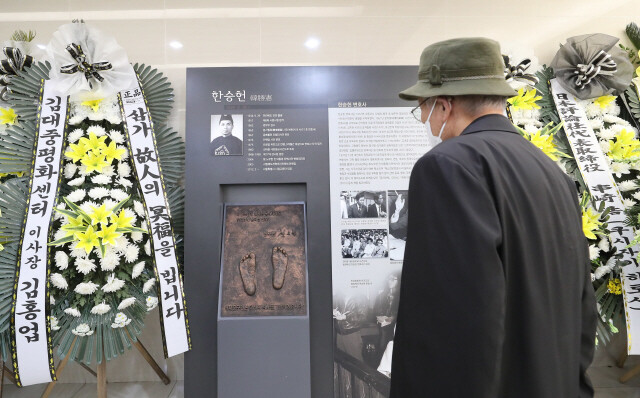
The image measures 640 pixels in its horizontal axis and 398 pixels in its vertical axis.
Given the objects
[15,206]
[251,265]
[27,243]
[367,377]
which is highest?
[15,206]

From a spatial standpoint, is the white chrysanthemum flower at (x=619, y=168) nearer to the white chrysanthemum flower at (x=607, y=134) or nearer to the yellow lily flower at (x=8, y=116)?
the white chrysanthemum flower at (x=607, y=134)

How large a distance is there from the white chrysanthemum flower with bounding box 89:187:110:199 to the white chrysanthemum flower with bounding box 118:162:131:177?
0.48 feet

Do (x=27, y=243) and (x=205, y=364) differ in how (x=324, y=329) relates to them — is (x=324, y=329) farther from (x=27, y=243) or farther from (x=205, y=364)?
(x=27, y=243)

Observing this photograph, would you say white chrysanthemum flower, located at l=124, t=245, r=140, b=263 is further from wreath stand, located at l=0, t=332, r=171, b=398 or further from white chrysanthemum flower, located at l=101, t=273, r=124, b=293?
wreath stand, located at l=0, t=332, r=171, b=398

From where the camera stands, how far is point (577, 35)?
315 cm

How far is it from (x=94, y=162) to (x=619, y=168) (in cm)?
331

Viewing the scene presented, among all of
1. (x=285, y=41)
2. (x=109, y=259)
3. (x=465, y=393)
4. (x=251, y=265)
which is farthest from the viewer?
(x=285, y=41)

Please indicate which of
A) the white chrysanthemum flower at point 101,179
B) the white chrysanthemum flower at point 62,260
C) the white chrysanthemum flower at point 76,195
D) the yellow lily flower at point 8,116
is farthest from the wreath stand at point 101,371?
the yellow lily flower at point 8,116

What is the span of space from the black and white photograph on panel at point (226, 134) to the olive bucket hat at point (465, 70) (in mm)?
1618

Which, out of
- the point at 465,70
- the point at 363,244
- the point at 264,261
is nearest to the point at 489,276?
the point at 465,70

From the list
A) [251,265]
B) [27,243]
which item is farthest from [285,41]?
[27,243]

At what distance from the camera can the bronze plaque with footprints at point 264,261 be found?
2527 millimetres

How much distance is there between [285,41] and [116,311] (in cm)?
208

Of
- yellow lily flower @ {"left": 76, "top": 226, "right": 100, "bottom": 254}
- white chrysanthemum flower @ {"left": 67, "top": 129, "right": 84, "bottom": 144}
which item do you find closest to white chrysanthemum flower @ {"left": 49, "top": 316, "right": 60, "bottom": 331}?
yellow lily flower @ {"left": 76, "top": 226, "right": 100, "bottom": 254}
